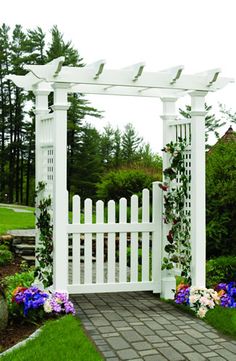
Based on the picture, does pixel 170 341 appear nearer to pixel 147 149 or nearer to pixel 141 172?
pixel 141 172

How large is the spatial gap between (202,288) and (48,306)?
5.89 ft

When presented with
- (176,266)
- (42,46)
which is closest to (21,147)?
(42,46)

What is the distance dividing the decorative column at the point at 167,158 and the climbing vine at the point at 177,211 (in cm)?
6

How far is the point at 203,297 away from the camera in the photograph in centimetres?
Answer: 637

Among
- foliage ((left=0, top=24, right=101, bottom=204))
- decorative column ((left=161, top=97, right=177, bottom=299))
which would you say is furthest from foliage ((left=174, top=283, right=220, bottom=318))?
foliage ((left=0, top=24, right=101, bottom=204))

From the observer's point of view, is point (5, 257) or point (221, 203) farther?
point (5, 257)

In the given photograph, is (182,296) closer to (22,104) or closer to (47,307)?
(47,307)

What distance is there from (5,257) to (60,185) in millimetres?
4037

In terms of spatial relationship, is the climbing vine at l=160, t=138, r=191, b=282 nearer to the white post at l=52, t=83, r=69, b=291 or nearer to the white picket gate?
the white picket gate

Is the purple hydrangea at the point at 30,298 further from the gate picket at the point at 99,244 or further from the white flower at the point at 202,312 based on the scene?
the white flower at the point at 202,312

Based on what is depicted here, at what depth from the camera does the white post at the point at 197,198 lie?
6.69 meters

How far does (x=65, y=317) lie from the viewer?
5891 millimetres

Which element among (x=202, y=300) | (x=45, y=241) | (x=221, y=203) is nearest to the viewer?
(x=202, y=300)

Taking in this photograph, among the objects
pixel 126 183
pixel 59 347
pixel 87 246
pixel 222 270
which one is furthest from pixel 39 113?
pixel 126 183
